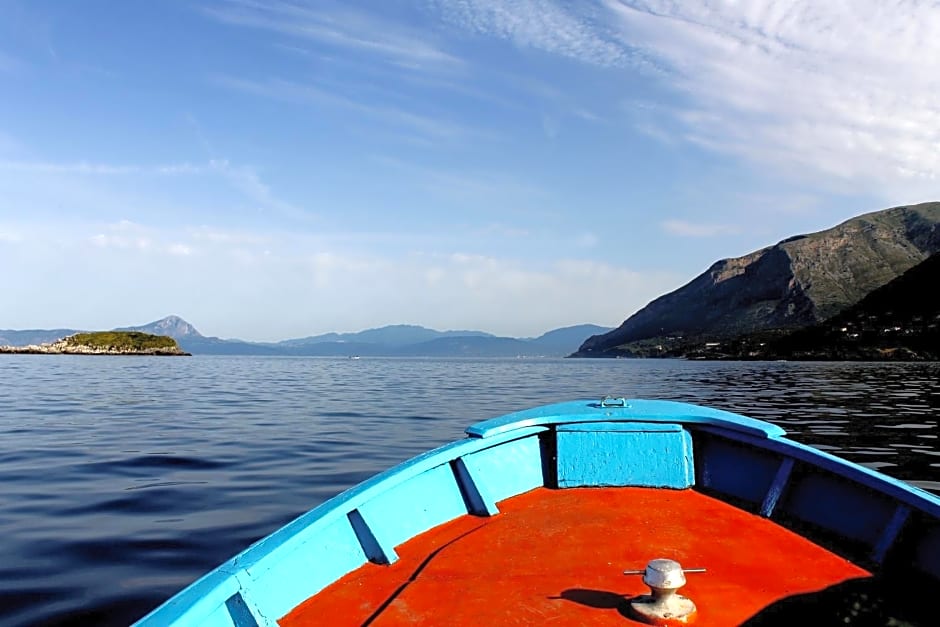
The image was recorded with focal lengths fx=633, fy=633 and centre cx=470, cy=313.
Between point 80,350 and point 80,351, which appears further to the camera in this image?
point 80,351

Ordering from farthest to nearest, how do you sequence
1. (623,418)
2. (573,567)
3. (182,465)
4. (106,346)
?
(106,346)
(182,465)
(623,418)
(573,567)

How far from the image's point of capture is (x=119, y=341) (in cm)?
15950

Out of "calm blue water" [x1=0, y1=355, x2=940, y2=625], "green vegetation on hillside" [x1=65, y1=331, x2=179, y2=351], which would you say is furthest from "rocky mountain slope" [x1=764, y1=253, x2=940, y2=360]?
"green vegetation on hillside" [x1=65, y1=331, x2=179, y2=351]

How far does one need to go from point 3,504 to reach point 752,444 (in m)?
10.1

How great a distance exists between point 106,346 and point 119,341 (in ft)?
11.9

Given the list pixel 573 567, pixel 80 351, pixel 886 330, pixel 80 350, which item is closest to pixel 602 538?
pixel 573 567

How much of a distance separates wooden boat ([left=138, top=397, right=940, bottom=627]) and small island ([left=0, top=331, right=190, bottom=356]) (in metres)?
172

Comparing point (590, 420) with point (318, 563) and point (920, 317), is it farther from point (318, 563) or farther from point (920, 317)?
point (920, 317)

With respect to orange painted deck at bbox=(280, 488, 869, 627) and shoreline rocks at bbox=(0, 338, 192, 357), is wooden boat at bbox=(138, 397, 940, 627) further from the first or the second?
shoreline rocks at bbox=(0, 338, 192, 357)

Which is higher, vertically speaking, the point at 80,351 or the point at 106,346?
the point at 106,346

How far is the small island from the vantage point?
6040 inches

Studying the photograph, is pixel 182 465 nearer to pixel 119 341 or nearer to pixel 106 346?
pixel 106 346

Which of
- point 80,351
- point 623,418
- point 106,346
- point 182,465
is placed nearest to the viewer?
point 623,418

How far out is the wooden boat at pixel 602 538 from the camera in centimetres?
355
